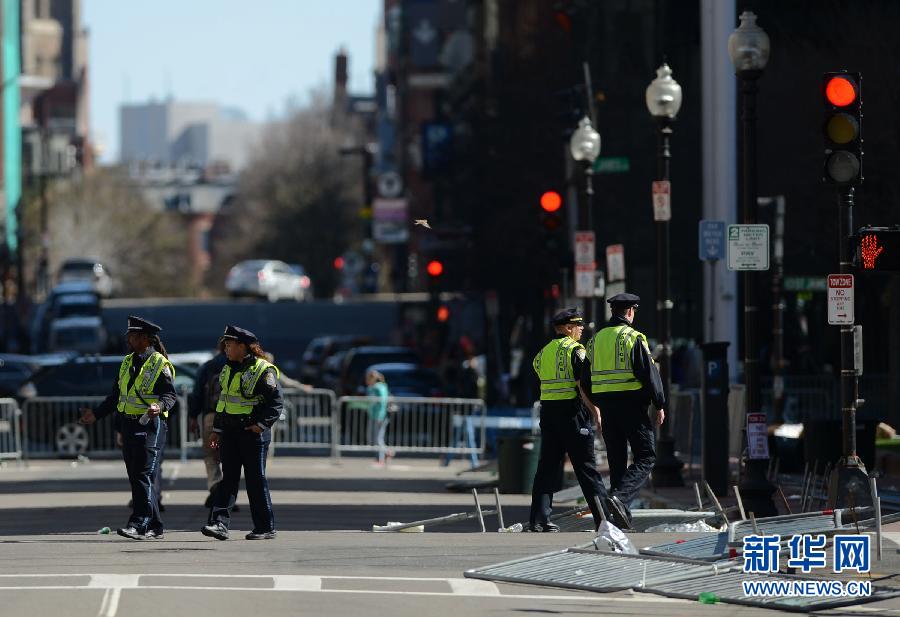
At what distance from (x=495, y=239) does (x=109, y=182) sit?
6616cm

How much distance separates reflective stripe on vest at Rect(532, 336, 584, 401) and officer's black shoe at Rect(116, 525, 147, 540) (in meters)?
3.43

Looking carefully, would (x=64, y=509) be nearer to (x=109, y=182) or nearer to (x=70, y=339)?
(x=70, y=339)

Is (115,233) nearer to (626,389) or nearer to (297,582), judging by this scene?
(626,389)

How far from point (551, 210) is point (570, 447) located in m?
11.5

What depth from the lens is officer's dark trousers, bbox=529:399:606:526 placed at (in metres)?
15.7

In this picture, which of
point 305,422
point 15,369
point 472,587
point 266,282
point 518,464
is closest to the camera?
point 472,587

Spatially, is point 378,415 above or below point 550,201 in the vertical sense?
below

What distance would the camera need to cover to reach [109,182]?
108562 mm

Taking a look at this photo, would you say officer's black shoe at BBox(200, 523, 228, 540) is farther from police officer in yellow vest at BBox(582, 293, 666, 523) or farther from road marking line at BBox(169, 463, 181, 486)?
road marking line at BBox(169, 463, 181, 486)

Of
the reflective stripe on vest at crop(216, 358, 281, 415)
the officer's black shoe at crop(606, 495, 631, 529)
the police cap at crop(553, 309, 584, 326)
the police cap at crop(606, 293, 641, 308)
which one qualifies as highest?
the police cap at crop(606, 293, 641, 308)

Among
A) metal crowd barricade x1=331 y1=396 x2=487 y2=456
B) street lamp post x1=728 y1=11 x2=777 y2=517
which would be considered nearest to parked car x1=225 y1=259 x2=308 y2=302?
metal crowd barricade x1=331 y1=396 x2=487 y2=456

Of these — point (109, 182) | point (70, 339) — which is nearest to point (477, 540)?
point (70, 339)

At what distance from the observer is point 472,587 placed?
1284 centimetres

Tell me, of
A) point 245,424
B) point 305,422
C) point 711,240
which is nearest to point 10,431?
point 305,422
